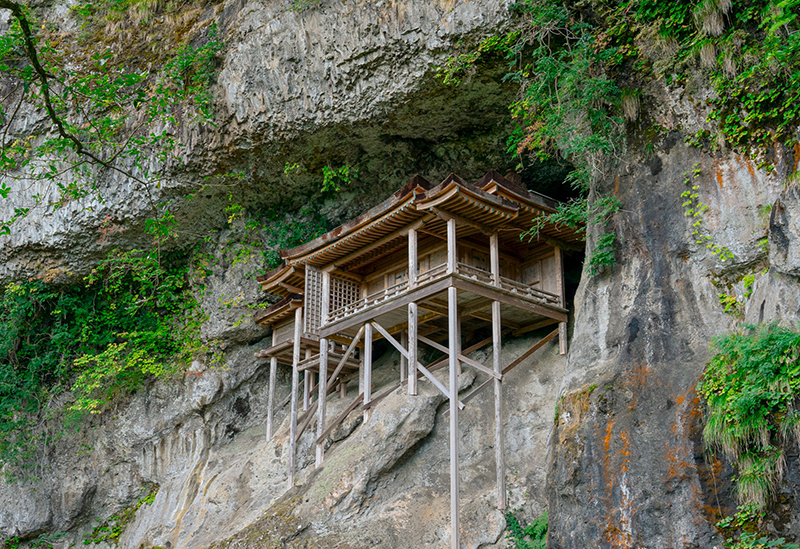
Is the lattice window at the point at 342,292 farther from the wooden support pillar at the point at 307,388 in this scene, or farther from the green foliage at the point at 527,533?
the green foliage at the point at 527,533

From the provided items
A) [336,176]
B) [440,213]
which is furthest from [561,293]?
[336,176]

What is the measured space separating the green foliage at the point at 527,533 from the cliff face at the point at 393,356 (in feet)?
0.69

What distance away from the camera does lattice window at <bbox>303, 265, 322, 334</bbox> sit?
15867mm

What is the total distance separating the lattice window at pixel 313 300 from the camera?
15867mm

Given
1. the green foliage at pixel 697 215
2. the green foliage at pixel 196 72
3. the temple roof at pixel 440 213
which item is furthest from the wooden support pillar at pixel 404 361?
the green foliage at pixel 697 215

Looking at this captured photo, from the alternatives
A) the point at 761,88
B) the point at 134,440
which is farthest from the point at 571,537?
the point at 134,440

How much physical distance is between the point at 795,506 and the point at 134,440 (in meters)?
17.2

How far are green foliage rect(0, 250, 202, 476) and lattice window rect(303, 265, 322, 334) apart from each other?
490 centimetres

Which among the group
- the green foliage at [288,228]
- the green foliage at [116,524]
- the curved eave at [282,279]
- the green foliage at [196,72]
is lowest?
the green foliage at [116,524]

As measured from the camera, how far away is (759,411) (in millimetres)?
7410

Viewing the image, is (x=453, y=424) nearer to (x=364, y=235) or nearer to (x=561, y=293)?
(x=561, y=293)

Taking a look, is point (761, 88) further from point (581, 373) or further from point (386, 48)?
point (386, 48)

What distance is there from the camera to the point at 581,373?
9.80m

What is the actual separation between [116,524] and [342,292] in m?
9.57
